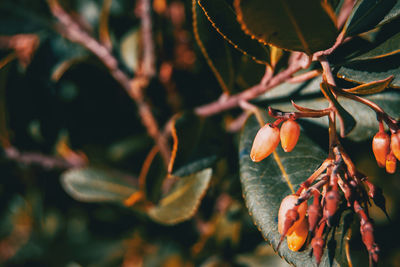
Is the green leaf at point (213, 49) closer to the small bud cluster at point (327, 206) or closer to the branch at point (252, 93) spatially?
the branch at point (252, 93)

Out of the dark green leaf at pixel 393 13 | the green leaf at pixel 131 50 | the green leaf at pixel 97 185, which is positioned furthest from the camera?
the green leaf at pixel 131 50

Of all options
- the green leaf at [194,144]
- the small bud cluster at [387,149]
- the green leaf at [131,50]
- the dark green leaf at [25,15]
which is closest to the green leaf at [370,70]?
→ the small bud cluster at [387,149]

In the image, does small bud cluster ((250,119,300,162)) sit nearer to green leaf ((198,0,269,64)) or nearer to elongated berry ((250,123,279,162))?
elongated berry ((250,123,279,162))

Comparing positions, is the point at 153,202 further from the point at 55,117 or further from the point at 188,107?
the point at 55,117

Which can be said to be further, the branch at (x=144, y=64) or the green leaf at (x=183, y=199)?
the branch at (x=144, y=64)

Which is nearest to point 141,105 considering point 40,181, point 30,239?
point 40,181

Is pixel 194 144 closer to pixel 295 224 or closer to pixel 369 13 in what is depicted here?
pixel 295 224

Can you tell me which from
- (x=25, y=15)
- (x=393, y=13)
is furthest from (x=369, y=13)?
(x=25, y=15)
